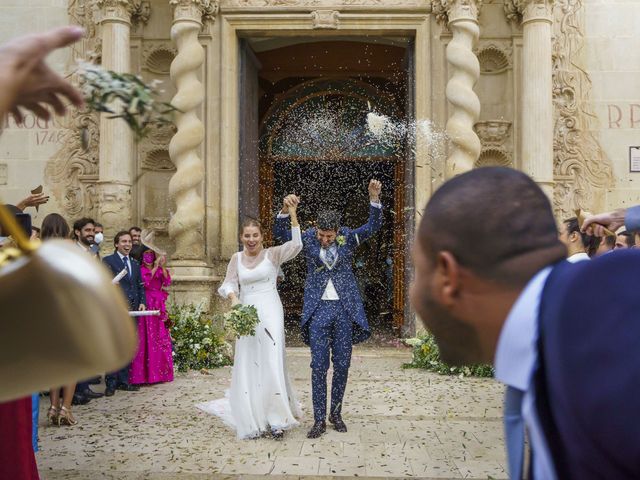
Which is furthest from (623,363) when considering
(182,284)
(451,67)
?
(451,67)

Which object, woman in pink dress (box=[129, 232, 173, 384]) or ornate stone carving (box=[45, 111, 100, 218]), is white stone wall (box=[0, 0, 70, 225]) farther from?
woman in pink dress (box=[129, 232, 173, 384])

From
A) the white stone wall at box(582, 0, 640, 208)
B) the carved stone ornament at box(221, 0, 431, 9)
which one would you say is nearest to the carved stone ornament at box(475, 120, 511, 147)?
the white stone wall at box(582, 0, 640, 208)

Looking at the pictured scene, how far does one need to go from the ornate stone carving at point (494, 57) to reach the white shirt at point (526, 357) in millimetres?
11737

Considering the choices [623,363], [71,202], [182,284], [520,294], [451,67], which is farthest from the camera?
[71,202]

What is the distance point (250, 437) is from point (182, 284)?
15.7 ft

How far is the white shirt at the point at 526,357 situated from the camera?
1023 millimetres

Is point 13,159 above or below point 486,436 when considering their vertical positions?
above

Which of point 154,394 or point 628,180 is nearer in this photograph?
point 154,394

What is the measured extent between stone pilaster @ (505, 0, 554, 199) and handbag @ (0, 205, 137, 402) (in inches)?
426

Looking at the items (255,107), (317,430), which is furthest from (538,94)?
(317,430)

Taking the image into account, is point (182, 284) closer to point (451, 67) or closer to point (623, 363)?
point (451, 67)

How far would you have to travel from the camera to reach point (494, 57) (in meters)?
12.3

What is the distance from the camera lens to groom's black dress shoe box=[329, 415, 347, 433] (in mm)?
6602

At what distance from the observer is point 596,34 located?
1229 cm
